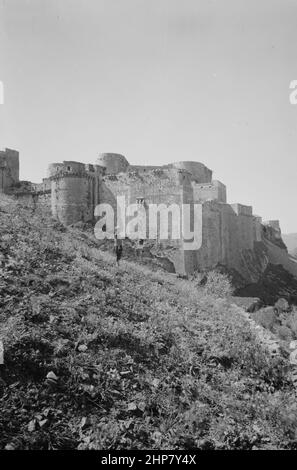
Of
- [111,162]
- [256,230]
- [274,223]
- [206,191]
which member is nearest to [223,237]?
[206,191]

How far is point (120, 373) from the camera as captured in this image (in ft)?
16.1

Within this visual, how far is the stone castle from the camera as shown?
898 inches

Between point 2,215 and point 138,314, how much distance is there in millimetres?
5922

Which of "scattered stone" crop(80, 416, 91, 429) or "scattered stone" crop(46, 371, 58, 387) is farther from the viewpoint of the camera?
"scattered stone" crop(46, 371, 58, 387)

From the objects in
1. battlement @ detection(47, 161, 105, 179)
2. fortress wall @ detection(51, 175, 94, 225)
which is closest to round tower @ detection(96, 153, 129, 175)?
battlement @ detection(47, 161, 105, 179)

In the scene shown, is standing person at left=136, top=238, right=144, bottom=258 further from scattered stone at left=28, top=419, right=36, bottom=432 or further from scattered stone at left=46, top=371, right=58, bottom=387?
scattered stone at left=28, top=419, right=36, bottom=432

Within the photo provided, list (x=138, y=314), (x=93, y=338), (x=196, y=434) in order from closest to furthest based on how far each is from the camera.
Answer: (x=196, y=434), (x=93, y=338), (x=138, y=314)

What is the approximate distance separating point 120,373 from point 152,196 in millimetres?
18729

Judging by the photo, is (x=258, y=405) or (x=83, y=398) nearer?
(x=83, y=398)

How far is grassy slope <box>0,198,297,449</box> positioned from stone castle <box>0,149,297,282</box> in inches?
592

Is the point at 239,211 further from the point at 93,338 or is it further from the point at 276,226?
the point at 93,338

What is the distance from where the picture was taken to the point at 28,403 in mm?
3965
